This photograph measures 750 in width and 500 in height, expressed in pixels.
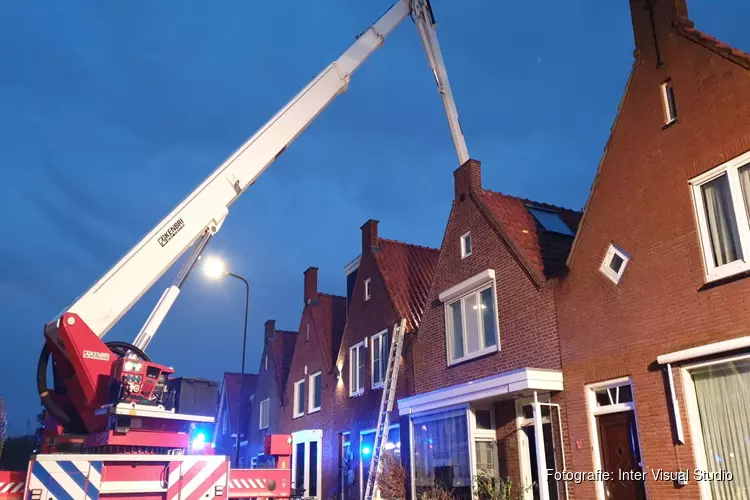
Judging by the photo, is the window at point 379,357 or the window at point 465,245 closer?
the window at point 465,245

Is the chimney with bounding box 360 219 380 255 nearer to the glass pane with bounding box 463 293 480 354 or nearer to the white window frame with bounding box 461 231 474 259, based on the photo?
the white window frame with bounding box 461 231 474 259

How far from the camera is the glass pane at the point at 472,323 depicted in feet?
51.2

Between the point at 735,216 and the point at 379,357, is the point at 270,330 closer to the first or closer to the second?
the point at 379,357

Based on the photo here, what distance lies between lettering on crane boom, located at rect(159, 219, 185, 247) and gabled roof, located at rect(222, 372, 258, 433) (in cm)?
2407

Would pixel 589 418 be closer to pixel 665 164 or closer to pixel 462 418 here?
pixel 462 418

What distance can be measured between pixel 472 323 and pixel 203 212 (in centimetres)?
702

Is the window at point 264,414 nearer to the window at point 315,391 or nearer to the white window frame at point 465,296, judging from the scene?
the window at point 315,391

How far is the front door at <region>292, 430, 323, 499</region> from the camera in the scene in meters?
24.0

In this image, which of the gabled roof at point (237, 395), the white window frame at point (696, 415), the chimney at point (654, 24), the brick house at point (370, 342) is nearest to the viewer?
the white window frame at point (696, 415)

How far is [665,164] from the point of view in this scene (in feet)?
36.9

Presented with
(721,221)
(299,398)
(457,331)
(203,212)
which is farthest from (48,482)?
(299,398)

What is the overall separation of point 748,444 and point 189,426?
872 centimetres

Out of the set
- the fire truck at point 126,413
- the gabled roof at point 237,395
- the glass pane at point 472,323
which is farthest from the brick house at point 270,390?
the fire truck at point 126,413

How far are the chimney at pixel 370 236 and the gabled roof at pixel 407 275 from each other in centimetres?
25
